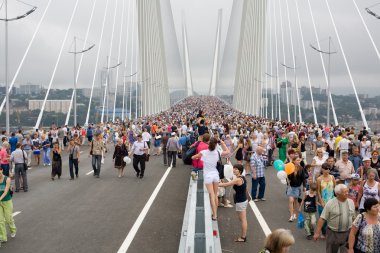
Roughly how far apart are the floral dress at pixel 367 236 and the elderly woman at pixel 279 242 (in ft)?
6.83

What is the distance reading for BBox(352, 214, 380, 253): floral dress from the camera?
6094mm

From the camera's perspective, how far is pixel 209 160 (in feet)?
34.7

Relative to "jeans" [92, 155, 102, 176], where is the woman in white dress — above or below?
above

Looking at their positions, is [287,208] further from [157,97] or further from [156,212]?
[157,97]

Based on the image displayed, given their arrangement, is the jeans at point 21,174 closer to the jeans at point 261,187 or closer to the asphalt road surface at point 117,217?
the asphalt road surface at point 117,217

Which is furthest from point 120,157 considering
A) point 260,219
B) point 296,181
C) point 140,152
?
point 296,181

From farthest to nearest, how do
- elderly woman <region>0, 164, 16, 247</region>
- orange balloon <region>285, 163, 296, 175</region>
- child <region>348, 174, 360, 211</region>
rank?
1. orange balloon <region>285, 163, 296, 175</region>
2. child <region>348, 174, 360, 211</region>
3. elderly woman <region>0, 164, 16, 247</region>

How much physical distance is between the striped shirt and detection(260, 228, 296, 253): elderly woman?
2988 mm

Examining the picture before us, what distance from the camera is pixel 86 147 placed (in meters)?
33.7

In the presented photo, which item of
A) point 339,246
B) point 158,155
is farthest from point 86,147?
point 339,246

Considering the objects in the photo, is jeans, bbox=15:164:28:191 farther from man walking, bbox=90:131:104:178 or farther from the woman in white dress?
the woman in white dress

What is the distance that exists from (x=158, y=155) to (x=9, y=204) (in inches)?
738

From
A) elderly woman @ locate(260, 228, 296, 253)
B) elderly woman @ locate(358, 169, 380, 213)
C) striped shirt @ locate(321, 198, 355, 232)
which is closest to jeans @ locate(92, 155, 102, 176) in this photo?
elderly woman @ locate(358, 169, 380, 213)

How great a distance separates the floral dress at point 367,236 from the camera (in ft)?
20.0
